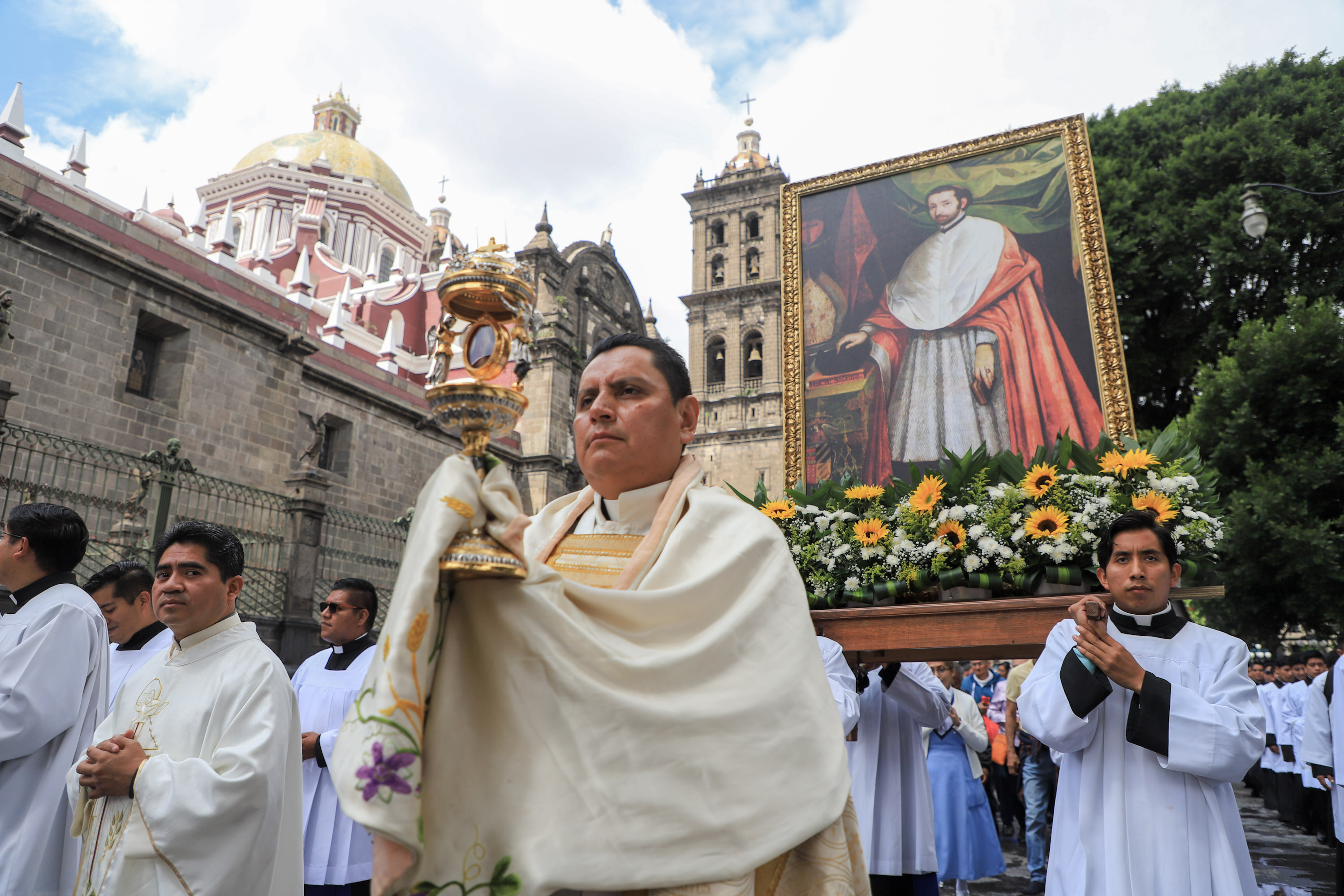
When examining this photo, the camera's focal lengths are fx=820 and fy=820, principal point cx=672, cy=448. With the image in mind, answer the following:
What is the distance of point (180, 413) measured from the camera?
13.6 metres

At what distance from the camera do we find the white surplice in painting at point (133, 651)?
4.54 metres

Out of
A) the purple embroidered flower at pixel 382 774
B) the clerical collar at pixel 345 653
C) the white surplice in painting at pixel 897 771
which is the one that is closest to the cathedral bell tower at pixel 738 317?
the white surplice in painting at pixel 897 771

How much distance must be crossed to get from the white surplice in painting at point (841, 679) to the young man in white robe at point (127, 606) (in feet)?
12.6

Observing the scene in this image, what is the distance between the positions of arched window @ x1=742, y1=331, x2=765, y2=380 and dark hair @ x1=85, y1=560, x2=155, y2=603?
33408 millimetres

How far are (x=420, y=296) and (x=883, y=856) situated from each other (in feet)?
80.6

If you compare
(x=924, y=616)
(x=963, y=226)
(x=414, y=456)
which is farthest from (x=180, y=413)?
(x=924, y=616)

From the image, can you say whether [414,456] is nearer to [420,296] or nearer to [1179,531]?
[420,296]

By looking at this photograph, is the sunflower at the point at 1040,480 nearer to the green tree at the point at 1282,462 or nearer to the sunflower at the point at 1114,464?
the sunflower at the point at 1114,464

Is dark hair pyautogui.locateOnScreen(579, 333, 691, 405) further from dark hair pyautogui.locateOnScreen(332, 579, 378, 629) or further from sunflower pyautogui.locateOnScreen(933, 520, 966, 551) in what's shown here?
dark hair pyautogui.locateOnScreen(332, 579, 378, 629)

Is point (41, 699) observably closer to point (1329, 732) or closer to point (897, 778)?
point (897, 778)

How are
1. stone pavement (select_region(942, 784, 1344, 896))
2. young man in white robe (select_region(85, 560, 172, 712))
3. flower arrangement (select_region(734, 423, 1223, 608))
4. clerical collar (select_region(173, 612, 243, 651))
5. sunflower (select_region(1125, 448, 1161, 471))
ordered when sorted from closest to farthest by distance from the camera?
1. clerical collar (select_region(173, 612, 243, 651))
2. flower arrangement (select_region(734, 423, 1223, 608))
3. sunflower (select_region(1125, 448, 1161, 471))
4. young man in white robe (select_region(85, 560, 172, 712))
5. stone pavement (select_region(942, 784, 1344, 896))

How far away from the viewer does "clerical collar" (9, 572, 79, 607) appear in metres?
3.67

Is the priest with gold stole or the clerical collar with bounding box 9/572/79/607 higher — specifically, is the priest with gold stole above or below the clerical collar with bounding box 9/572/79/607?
below

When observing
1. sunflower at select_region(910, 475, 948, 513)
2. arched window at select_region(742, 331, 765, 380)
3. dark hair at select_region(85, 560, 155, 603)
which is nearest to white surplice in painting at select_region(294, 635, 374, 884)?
dark hair at select_region(85, 560, 155, 603)
